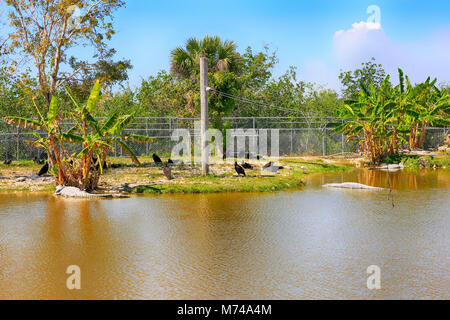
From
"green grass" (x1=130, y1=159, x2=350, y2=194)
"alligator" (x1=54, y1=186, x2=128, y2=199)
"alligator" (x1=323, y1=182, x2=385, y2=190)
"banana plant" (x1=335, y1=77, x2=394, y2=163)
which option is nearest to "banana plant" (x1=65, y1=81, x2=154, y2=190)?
"alligator" (x1=54, y1=186, x2=128, y2=199)

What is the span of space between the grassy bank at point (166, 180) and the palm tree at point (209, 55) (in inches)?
296

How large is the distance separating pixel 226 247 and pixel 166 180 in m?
9.97

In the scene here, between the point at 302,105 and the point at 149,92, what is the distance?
479 inches

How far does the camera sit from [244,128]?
107 feet

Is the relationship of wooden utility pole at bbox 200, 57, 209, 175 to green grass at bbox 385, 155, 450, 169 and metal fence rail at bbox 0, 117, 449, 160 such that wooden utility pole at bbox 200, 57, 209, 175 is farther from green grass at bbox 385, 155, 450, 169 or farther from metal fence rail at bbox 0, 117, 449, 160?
green grass at bbox 385, 155, 450, 169

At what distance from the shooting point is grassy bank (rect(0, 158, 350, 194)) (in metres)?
16.6

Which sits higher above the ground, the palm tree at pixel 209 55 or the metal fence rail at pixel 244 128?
the palm tree at pixel 209 55

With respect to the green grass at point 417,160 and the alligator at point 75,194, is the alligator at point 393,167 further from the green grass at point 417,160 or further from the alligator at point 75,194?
the alligator at point 75,194

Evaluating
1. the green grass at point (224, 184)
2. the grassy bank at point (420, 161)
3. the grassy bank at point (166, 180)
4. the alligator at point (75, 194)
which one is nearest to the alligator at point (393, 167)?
the grassy bank at point (420, 161)

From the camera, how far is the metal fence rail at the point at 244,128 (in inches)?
1153

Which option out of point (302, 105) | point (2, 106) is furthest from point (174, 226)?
point (302, 105)

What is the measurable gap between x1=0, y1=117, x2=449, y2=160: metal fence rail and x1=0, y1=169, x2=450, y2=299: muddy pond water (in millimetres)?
15584

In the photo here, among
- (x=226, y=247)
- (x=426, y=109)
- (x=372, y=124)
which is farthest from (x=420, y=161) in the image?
(x=226, y=247)
